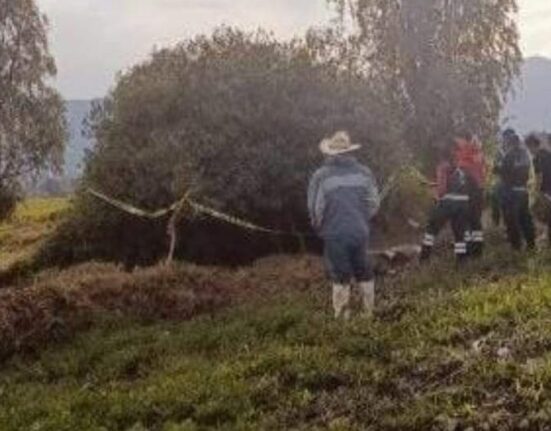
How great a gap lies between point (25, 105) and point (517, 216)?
33.4 meters

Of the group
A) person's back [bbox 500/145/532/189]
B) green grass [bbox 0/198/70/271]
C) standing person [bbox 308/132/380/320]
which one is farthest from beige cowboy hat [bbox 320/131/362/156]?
green grass [bbox 0/198/70/271]

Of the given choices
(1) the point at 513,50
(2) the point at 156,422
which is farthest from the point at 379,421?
(1) the point at 513,50

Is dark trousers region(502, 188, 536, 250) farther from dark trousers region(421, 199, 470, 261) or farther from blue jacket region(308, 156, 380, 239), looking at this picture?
blue jacket region(308, 156, 380, 239)

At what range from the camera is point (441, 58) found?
38.3 m

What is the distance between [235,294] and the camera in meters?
19.1

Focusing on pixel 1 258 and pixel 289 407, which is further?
pixel 1 258

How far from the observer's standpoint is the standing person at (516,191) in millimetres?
20359

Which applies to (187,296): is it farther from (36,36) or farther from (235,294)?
(36,36)

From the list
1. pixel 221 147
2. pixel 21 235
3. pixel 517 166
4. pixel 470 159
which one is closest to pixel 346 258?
pixel 470 159

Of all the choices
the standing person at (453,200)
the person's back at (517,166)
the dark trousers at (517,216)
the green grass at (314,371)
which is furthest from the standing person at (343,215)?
the dark trousers at (517,216)

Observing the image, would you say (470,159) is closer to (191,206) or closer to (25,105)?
(191,206)

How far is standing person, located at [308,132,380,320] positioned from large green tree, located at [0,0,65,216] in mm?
35982

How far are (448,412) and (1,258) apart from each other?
23.5 meters

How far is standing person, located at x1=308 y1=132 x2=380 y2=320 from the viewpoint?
1492cm
